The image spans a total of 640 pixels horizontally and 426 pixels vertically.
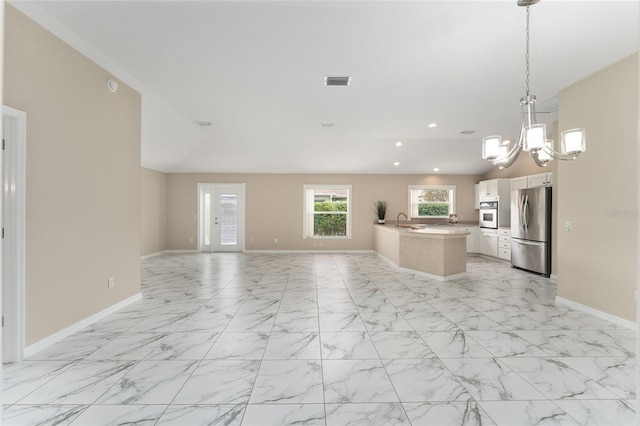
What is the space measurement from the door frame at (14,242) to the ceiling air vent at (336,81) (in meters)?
2.87

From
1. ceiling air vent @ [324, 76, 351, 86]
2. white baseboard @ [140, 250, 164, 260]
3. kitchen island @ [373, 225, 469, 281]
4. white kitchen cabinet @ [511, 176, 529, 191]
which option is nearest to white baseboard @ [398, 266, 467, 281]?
kitchen island @ [373, 225, 469, 281]

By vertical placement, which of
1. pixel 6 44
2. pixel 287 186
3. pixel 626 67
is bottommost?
pixel 287 186

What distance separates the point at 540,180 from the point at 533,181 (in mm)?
235

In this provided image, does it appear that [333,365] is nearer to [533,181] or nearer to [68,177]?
[68,177]

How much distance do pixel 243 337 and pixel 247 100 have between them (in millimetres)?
3030

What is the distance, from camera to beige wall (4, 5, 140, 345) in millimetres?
2730

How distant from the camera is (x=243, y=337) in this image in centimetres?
311

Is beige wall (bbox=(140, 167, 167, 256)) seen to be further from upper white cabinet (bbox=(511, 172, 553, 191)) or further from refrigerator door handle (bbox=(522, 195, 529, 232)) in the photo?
upper white cabinet (bbox=(511, 172, 553, 191))

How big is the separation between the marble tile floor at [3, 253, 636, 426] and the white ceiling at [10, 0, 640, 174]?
2.73 m

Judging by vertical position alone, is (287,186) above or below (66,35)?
below

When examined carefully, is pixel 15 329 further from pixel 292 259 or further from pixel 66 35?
pixel 292 259

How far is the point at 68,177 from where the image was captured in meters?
3.11

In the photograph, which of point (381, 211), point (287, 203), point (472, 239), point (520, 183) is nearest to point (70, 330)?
point (287, 203)

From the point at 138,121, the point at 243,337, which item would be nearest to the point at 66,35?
the point at 138,121
